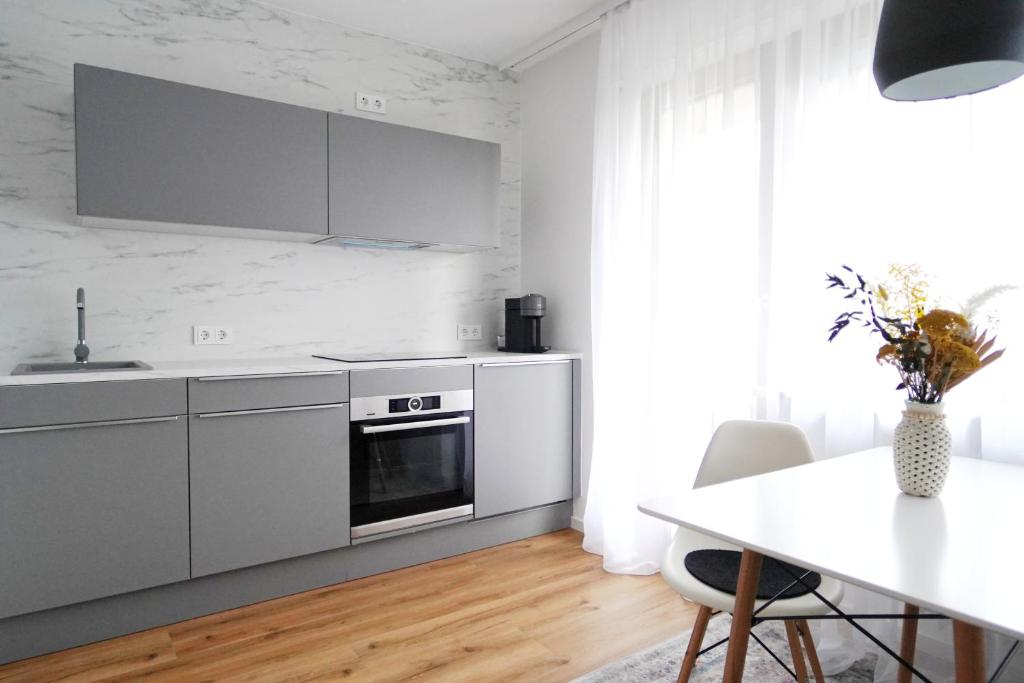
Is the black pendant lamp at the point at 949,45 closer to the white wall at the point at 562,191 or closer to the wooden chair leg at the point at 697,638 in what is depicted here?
the wooden chair leg at the point at 697,638

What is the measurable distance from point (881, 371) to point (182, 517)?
260cm

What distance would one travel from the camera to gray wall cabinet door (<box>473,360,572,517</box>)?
126 inches

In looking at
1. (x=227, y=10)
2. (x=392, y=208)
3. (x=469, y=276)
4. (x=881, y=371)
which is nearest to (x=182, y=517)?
(x=392, y=208)

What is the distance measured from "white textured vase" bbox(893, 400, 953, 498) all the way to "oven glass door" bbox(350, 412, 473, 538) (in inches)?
80.0

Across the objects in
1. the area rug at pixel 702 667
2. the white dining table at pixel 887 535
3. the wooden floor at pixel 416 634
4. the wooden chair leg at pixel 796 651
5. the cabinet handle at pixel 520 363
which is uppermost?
the cabinet handle at pixel 520 363

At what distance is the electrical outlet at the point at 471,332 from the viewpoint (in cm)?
379

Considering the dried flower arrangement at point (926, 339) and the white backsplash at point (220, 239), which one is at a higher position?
the white backsplash at point (220, 239)

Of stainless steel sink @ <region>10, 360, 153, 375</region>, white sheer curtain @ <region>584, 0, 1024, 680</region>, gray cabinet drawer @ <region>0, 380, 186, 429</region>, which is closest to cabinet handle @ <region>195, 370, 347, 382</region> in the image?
gray cabinet drawer @ <region>0, 380, 186, 429</region>

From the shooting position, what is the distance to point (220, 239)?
3.03m

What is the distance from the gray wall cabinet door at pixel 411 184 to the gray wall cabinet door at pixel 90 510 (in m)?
1.26

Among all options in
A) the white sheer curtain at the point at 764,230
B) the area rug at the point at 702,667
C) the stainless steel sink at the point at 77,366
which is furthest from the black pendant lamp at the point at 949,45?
the stainless steel sink at the point at 77,366

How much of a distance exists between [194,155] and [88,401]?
1075 millimetres

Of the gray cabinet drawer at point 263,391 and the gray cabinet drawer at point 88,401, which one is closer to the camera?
the gray cabinet drawer at point 88,401

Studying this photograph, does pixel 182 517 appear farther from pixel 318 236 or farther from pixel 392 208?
pixel 392 208
